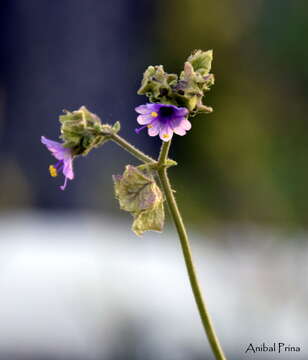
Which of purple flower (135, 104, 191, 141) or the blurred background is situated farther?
the blurred background

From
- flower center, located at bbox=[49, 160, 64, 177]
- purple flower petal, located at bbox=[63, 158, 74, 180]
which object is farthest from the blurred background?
purple flower petal, located at bbox=[63, 158, 74, 180]

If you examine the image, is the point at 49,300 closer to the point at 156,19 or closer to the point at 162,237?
the point at 162,237

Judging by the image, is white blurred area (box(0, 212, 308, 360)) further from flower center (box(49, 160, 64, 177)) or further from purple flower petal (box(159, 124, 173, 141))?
purple flower petal (box(159, 124, 173, 141))

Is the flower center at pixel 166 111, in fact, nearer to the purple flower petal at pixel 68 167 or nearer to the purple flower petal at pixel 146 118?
the purple flower petal at pixel 146 118

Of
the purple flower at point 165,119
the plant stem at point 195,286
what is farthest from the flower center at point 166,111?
the plant stem at point 195,286

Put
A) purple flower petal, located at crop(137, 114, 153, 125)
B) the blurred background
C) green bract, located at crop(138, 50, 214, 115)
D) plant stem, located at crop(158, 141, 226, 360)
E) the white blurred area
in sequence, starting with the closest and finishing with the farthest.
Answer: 1. plant stem, located at crop(158, 141, 226, 360)
2. green bract, located at crop(138, 50, 214, 115)
3. purple flower petal, located at crop(137, 114, 153, 125)
4. the white blurred area
5. the blurred background

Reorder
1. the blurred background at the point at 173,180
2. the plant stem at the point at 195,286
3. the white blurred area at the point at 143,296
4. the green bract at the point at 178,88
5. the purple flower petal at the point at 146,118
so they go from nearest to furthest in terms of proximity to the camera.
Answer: the plant stem at the point at 195,286 < the green bract at the point at 178,88 < the purple flower petal at the point at 146,118 < the white blurred area at the point at 143,296 < the blurred background at the point at 173,180
